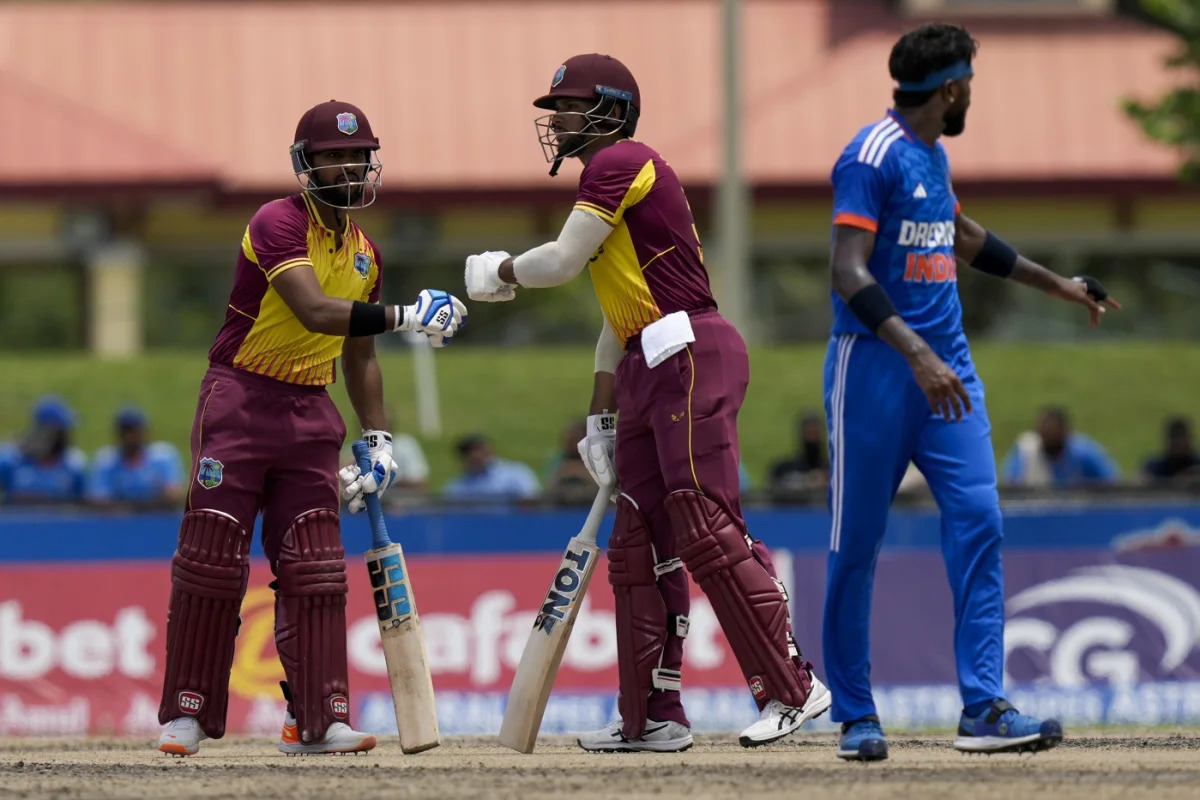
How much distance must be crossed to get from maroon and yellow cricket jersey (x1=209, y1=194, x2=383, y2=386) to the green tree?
1679cm

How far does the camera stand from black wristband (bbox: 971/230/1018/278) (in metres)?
7.63

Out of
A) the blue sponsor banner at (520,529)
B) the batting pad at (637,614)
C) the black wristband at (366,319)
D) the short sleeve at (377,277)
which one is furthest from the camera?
the blue sponsor banner at (520,529)

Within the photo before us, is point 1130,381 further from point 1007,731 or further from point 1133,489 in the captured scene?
point 1007,731

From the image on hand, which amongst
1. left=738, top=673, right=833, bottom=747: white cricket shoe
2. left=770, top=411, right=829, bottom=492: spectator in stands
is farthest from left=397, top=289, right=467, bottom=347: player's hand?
left=770, top=411, right=829, bottom=492: spectator in stands

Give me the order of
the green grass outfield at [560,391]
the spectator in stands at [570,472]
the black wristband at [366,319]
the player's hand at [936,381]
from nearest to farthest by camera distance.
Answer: the player's hand at [936,381], the black wristband at [366,319], the spectator in stands at [570,472], the green grass outfield at [560,391]

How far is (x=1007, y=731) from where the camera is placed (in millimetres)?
6688

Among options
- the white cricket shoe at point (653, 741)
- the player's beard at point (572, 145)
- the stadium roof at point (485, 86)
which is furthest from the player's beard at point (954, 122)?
the stadium roof at point (485, 86)

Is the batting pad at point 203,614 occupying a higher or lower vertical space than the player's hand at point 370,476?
lower

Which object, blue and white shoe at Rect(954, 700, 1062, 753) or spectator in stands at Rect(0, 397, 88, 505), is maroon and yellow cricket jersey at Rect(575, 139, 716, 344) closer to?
blue and white shoe at Rect(954, 700, 1062, 753)

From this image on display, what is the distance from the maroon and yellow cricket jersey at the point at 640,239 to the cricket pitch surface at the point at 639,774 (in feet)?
5.28

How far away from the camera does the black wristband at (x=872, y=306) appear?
6.66m

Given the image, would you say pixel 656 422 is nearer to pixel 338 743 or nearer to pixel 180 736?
pixel 338 743

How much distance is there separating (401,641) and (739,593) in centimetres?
130

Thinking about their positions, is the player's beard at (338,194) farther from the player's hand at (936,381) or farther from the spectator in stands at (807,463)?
the spectator in stands at (807,463)
